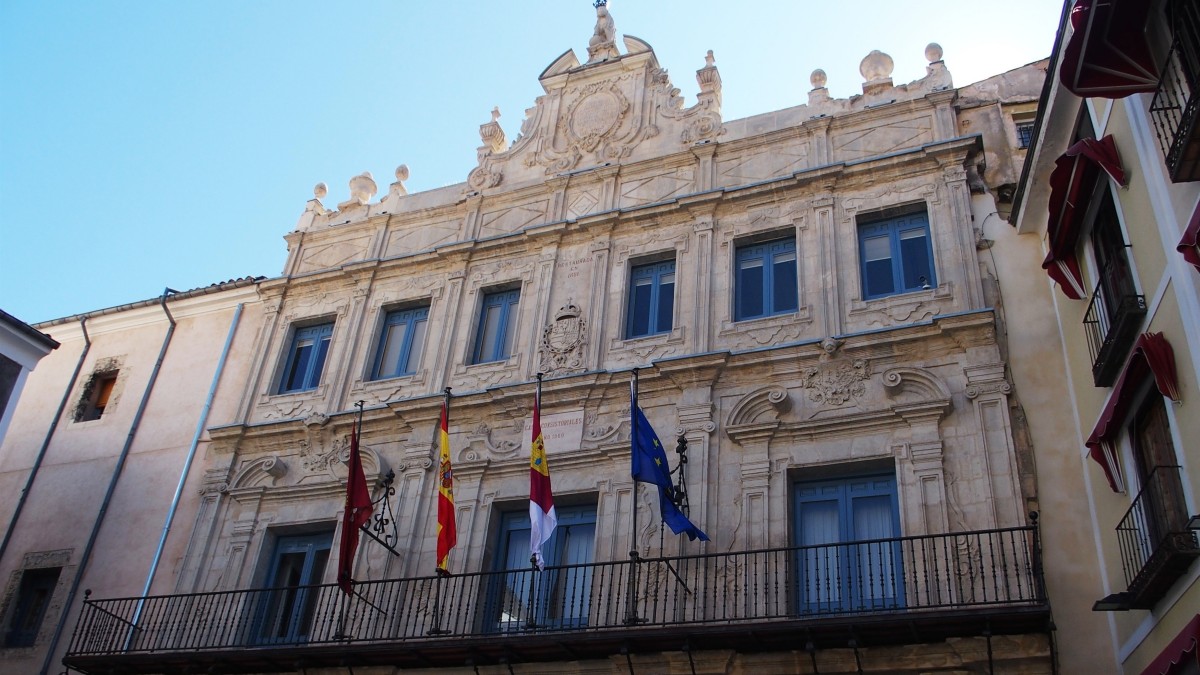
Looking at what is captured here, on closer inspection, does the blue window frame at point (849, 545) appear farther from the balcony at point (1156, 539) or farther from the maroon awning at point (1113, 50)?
the maroon awning at point (1113, 50)

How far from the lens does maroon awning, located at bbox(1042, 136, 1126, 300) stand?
35.6ft

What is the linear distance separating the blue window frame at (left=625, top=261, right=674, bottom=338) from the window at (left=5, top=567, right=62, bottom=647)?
32.6 ft

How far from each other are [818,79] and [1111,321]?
7.29m

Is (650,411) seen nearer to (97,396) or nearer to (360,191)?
(360,191)

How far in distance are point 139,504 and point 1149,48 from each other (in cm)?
1532

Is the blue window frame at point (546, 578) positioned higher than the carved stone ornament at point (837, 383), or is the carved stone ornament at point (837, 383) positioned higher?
the carved stone ornament at point (837, 383)

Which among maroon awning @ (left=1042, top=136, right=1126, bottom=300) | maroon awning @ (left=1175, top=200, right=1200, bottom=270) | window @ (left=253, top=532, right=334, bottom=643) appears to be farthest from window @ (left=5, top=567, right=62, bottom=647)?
maroon awning @ (left=1175, top=200, right=1200, bottom=270)

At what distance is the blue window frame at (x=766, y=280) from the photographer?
49.4ft

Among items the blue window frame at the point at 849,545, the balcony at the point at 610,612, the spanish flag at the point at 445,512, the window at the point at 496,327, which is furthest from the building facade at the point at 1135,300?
the window at the point at 496,327

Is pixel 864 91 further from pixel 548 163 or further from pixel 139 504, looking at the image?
pixel 139 504

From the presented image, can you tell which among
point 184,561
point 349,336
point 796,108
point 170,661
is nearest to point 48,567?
point 184,561

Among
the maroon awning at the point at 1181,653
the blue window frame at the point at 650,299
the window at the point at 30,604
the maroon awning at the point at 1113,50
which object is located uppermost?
the blue window frame at the point at 650,299

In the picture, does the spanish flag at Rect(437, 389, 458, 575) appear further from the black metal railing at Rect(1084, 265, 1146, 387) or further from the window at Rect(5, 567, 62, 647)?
the black metal railing at Rect(1084, 265, 1146, 387)

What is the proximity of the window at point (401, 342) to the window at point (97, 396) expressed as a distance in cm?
535
